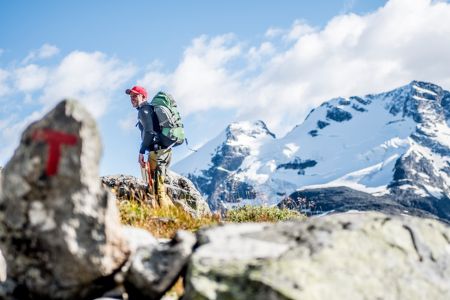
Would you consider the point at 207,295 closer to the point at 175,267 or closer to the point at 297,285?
the point at 175,267

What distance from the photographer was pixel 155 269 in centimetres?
A: 377

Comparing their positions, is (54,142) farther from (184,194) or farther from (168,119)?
(184,194)

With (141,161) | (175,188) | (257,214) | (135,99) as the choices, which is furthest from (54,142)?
(175,188)

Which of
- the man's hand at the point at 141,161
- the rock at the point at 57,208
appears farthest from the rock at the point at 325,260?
the man's hand at the point at 141,161

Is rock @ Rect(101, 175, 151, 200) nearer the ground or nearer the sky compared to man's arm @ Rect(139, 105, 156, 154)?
nearer the ground

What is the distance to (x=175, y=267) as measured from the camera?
376 cm

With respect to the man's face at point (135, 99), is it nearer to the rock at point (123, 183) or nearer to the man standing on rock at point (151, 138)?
the man standing on rock at point (151, 138)

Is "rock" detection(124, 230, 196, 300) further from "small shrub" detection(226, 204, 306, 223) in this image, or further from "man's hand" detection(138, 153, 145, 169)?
"small shrub" detection(226, 204, 306, 223)

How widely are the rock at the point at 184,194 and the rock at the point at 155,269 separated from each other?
8183 mm

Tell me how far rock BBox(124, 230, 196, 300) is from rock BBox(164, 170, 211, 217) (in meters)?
8.18

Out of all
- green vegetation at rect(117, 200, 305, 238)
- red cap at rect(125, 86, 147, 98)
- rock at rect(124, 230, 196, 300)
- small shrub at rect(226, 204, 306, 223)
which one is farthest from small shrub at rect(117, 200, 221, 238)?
rock at rect(124, 230, 196, 300)

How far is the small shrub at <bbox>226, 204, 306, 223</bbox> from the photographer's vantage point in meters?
10.1

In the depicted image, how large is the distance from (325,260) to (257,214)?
7020 mm

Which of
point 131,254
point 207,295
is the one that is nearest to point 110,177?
point 131,254
